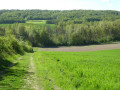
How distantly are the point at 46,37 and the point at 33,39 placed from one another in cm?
1243

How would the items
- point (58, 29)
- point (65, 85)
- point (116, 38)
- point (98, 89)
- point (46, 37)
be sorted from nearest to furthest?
point (98, 89)
point (65, 85)
point (46, 37)
point (116, 38)
point (58, 29)

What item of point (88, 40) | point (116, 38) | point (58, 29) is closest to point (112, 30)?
→ point (116, 38)

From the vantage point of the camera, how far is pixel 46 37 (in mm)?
106000

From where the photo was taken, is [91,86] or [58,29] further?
[58,29]

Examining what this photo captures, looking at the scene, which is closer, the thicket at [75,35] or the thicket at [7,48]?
the thicket at [7,48]

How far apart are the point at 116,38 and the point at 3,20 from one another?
142 m

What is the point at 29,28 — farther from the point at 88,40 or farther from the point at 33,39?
the point at 88,40

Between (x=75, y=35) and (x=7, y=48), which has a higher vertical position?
(x=7, y=48)

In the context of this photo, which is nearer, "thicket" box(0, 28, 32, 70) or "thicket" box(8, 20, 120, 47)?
"thicket" box(0, 28, 32, 70)

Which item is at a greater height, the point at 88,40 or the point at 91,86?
the point at 91,86

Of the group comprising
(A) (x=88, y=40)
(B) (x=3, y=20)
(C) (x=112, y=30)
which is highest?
(B) (x=3, y=20)

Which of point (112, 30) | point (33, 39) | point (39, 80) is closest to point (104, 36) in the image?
point (112, 30)

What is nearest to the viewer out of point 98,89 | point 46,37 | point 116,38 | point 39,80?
point 98,89

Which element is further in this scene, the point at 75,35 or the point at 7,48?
the point at 75,35
